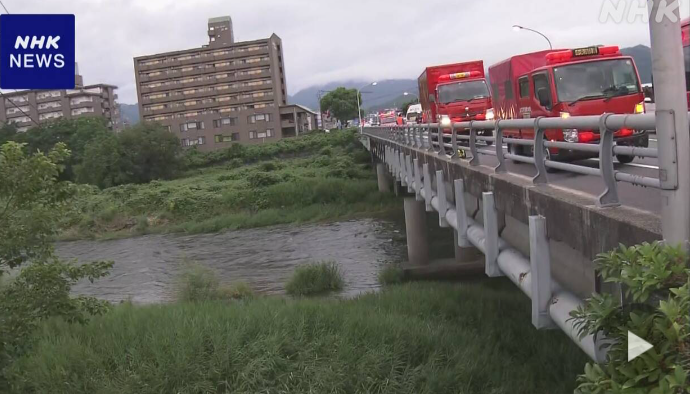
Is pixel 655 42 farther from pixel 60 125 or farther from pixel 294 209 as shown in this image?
pixel 60 125

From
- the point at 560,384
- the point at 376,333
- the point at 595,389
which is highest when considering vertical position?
the point at 595,389

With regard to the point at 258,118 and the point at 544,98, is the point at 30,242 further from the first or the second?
the point at 258,118

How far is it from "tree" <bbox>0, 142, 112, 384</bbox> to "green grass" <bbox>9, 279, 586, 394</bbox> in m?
1.60

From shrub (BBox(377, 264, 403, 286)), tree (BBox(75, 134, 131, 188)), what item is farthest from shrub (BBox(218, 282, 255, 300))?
tree (BBox(75, 134, 131, 188))

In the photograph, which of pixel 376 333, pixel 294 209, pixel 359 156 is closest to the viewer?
pixel 376 333

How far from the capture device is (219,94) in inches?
3809

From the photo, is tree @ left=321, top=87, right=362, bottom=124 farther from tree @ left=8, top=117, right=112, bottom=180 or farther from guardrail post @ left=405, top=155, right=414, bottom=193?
guardrail post @ left=405, top=155, right=414, bottom=193

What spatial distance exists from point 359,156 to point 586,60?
154 feet

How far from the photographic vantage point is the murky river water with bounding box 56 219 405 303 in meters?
21.1

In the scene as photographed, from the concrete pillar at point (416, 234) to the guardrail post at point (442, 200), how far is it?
9.00 metres

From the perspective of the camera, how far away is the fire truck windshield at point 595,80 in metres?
11.6

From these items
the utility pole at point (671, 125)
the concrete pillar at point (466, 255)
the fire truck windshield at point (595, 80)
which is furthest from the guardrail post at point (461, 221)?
the concrete pillar at point (466, 255)

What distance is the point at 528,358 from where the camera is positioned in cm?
1072

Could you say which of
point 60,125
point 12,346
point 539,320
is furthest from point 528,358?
point 60,125
